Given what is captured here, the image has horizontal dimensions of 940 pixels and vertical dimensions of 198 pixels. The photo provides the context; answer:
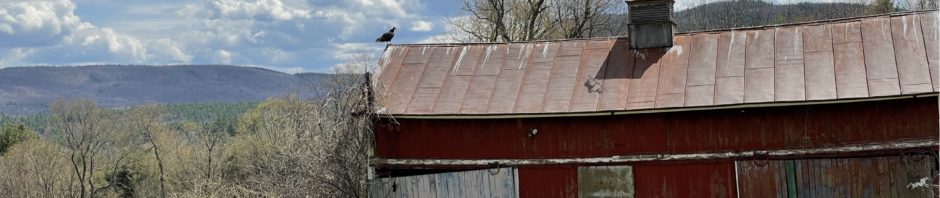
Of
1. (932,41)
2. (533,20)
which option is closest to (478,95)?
(932,41)

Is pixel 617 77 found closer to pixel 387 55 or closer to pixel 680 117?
pixel 680 117

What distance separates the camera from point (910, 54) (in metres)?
16.6

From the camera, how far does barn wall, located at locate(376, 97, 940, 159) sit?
1627 centimetres

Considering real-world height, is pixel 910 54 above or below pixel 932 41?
below

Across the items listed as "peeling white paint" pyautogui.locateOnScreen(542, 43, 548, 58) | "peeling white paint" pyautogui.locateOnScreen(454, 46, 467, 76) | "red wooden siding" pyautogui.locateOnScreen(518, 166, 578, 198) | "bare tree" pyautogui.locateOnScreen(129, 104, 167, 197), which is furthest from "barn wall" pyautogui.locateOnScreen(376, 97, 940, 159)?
"bare tree" pyautogui.locateOnScreen(129, 104, 167, 197)

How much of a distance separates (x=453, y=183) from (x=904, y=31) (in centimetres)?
853

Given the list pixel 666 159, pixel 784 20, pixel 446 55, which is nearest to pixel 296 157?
pixel 446 55

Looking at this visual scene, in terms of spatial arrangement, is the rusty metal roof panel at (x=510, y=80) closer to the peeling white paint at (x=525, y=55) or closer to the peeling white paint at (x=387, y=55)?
the peeling white paint at (x=525, y=55)

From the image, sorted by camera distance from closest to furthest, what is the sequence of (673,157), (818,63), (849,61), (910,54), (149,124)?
(910,54), (849,61), (818,63), (673,157), (149,124)

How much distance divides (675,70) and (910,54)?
3.96 meters

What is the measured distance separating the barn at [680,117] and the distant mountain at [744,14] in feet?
123

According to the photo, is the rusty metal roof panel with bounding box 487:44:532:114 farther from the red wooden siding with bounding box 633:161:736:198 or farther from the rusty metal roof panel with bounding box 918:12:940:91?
the rusty metal roof panel with bounding box 918:12:940:91

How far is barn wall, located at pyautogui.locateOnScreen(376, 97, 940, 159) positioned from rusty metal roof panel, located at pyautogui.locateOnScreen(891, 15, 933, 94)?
1.35 feet

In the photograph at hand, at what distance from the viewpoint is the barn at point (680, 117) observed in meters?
16.3
